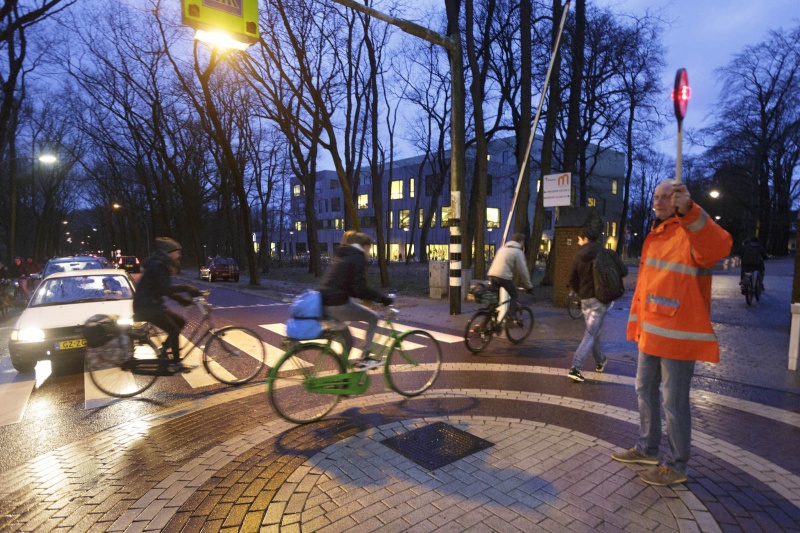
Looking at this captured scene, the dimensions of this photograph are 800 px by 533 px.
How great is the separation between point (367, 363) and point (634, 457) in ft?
8.54

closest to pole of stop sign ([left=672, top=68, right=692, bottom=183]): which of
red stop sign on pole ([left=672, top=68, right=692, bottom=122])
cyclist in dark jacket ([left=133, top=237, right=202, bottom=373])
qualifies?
red stop sign on pole ([left=672, top=68, right=692, bottom=122])

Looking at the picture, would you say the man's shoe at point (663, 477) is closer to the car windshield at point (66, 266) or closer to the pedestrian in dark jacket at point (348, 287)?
the pedestrian in dark jacket at point (348, 287)

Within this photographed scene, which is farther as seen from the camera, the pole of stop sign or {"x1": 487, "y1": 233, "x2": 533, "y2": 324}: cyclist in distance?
{"x1": 487, "y1": 233, "x2": 533, "y2": 324}: cyclist in distance

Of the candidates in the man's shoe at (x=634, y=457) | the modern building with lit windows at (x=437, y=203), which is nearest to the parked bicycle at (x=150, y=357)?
the man's shoe at (x=634, y=457)

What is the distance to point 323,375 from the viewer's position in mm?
4617

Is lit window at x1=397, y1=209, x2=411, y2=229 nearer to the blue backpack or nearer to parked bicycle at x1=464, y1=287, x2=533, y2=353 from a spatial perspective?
parked bicycle at x1=464, y1=287, x2=533, y2=353

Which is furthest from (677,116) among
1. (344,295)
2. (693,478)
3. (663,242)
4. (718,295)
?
(718,295)

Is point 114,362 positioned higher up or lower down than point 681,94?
lower down

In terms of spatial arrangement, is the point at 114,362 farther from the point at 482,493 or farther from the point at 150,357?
the point at 482,493

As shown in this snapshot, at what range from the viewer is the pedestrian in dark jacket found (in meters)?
4.70

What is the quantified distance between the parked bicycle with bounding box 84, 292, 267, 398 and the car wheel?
151 cm

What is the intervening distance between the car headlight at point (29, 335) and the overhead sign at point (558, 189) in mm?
9418

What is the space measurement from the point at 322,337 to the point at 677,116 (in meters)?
3.55

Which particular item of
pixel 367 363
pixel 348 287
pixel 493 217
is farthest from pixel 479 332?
pixel 493 217
